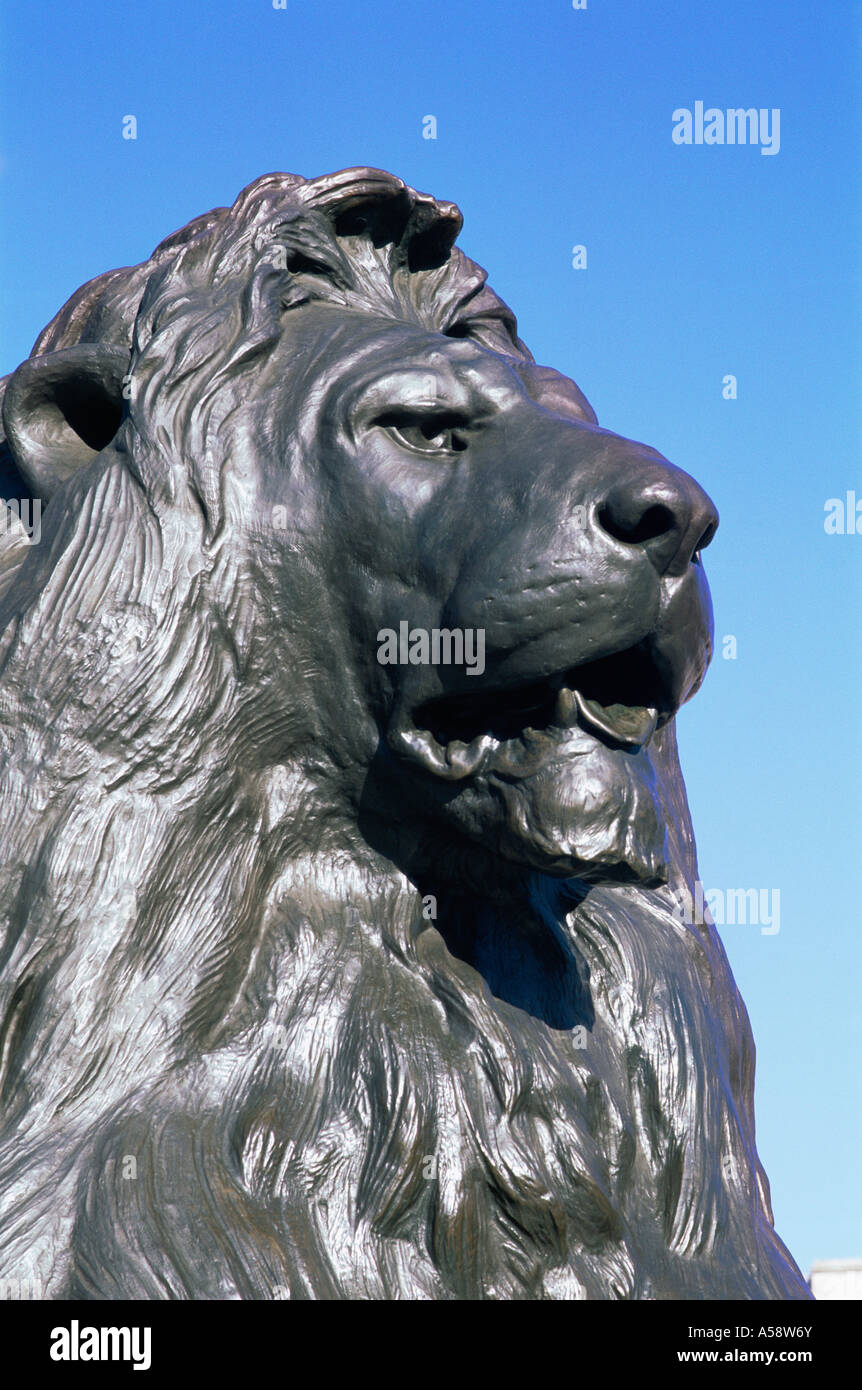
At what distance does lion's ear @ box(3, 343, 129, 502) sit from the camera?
12.0 ft

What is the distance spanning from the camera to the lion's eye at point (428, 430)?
3.50 meters

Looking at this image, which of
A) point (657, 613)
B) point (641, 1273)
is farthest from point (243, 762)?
point (641, 1273)

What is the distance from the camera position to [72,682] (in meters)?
3.39

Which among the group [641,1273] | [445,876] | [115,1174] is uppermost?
[445,876]

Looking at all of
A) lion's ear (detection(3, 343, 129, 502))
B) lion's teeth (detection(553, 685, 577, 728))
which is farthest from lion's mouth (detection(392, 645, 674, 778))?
lion's ear (detection(3, 343, 129, 502))

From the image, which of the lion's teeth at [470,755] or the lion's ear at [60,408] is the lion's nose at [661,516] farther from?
the lion's ear at [60,408]

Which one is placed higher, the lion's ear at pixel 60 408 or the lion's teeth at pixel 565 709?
the lion's ear at pixel 60 408

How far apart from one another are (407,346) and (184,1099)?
1.36m

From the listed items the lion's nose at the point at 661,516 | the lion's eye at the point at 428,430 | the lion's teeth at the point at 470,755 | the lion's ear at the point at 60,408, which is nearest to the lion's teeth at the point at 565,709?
the lion's teeth at the point at 470,755

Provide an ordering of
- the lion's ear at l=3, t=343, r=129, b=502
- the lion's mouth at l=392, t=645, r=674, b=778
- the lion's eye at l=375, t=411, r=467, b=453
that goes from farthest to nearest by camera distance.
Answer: the lion's ear at l=3, t=343, r=129, b=502 < the lion's eye at l=375, t=411, r=467, b=453 < the lion's mouth at l=392, t=645, r=674, b=778

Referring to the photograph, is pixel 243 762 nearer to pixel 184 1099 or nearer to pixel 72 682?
pixel 72 682

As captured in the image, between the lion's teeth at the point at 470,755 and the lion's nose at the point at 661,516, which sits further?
the lion's teeth at the point at 470,755

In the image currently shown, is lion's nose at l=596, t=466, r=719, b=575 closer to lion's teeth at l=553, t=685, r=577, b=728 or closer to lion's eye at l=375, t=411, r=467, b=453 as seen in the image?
lion's teeth at l=553, t=685, r=577, b=728

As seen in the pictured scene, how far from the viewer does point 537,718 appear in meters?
3.37
